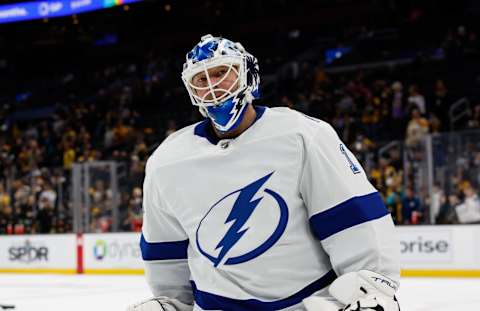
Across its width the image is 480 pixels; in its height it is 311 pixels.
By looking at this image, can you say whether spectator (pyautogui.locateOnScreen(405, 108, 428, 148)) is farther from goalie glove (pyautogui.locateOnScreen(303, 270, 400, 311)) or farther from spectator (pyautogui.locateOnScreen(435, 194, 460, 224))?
goalie glove (pyautogui.locateOnScreen(303, 270, 400, 311))

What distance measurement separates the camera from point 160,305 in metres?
2.25

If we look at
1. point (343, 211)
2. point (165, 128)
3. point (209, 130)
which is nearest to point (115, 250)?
point (165, 128)

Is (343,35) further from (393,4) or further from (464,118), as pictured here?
(464,118)

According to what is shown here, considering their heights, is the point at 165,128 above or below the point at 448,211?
above

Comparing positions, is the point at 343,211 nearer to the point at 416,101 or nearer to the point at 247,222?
the point at 247,222

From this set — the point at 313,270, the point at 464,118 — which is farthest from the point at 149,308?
the point at 464,118

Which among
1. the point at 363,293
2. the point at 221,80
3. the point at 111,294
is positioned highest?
the point at 221,80

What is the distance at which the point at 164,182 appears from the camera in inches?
86.0

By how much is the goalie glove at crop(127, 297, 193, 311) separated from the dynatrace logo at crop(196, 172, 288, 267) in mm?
280

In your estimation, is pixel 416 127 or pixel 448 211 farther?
pixel 416 127

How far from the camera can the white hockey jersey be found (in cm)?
193

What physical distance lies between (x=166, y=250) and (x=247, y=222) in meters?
0.36

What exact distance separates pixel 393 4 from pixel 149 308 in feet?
43.3

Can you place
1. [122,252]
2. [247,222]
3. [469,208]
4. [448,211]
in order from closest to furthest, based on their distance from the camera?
[247,222]
[469,208]
[448,211]
[122,252]
